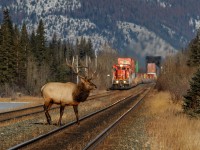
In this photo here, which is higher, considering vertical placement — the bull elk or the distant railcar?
the distant railcar

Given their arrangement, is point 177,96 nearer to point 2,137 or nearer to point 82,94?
point 82,94

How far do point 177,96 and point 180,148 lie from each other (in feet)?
70.8

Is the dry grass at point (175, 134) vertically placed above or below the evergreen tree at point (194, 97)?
below

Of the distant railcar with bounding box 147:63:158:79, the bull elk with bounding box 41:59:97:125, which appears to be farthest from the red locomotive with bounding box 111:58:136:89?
the distant railcar with bounding box 147:63:158:79

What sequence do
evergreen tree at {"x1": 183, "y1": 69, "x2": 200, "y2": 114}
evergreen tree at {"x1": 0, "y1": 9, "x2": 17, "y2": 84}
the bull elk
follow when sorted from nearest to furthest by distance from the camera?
the bull elk → evergreen tree at {"x1": 183, "y1": 69, "x2": 200, "y2": 114} → evergreen tree at {"x1": 0, "y1": 9, "x2": 17, "y2": 84}

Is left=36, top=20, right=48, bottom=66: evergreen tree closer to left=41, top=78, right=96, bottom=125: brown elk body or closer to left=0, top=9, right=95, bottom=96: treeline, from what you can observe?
left=0, top=9, right=95, bottom=96: treeline

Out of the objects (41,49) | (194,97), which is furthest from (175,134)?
(41,49)

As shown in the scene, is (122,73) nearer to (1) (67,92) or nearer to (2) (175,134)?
(1) (67,92)

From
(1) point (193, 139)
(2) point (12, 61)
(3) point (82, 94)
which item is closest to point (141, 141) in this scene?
(1) point (193, 139)

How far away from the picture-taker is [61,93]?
18047 millimetres

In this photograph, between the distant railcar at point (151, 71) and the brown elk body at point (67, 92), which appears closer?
the brown elk body at point (67, 92)

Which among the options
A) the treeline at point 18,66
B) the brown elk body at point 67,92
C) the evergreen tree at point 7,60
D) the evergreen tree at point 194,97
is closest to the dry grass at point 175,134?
the evergreen tree at point 194,97

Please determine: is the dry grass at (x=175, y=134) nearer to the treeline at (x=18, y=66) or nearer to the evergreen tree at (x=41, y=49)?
the treeline at (x=18, y=66)

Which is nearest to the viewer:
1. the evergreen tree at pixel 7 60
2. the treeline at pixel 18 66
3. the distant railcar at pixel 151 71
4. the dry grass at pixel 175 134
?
the dry grass at pixel 175 134
